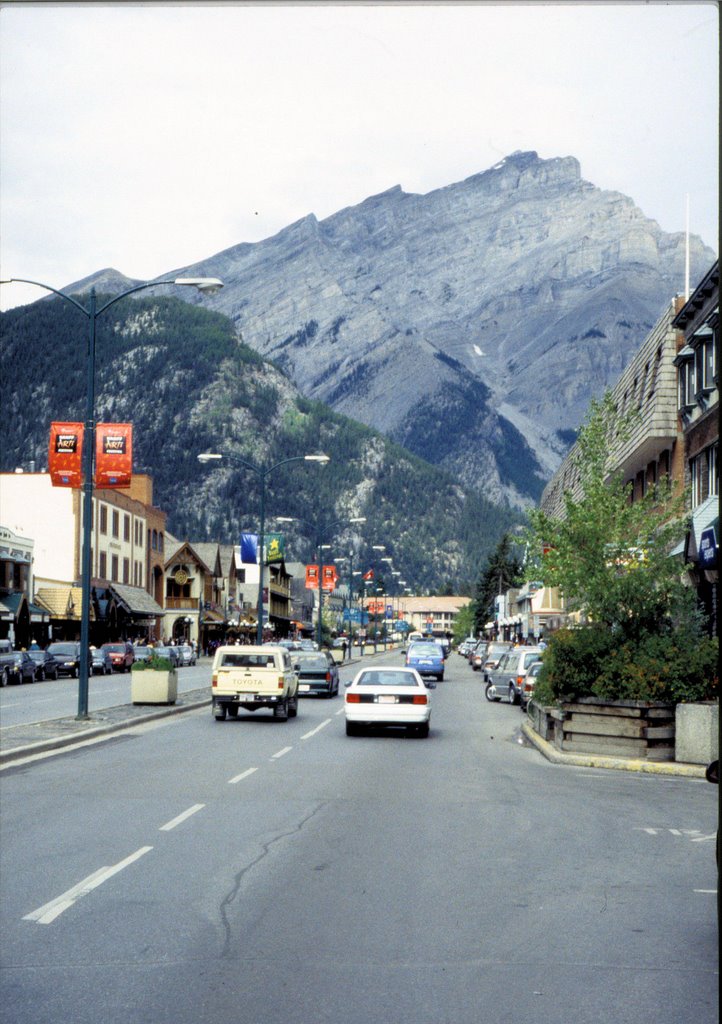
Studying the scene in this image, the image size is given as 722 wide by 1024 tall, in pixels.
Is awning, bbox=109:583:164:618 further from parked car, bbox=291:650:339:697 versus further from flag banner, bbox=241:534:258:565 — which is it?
parked car, bbox=291:650:339:697

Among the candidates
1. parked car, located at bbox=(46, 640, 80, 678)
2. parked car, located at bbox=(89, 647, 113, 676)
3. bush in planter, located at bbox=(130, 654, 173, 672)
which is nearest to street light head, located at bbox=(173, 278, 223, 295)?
bush in planter, located at bbox=(130, 654, 173, 672)

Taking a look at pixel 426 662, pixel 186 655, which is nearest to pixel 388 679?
pixel 426 662

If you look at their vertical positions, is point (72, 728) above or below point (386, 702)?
below

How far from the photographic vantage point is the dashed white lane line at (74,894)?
328 inches

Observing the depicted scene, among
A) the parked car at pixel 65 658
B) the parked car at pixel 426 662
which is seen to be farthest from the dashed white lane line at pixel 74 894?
the parked car at pixel 426 662

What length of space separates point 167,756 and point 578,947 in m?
13.4

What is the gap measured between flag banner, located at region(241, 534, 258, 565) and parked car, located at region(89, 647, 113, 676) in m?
10.3

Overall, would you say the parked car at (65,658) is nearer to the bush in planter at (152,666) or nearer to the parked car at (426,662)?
the parked car at (426,662)

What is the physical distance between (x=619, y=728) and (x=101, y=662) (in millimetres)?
44375

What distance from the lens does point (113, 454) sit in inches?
1235

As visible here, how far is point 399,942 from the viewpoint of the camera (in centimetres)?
775

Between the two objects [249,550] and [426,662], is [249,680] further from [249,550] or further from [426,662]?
[426,662]

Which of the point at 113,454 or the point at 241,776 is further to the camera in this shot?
the point at 113,454

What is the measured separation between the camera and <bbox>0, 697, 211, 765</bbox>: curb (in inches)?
760
